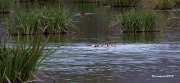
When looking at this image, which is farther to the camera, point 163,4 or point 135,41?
point 163,4

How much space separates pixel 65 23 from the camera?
20.8m

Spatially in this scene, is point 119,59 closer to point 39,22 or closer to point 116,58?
point 116,58

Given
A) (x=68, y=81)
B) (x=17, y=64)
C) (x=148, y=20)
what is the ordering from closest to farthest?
(x=17, y=64)
(x=68, y=81)
(x=148, y=20)

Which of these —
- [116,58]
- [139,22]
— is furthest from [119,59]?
[139,22]

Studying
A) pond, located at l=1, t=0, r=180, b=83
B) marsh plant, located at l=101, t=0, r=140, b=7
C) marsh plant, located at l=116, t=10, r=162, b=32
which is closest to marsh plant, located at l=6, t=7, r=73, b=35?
pond, located at l=1, t=0, r=180, b=83

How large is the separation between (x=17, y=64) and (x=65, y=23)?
10.9 meters

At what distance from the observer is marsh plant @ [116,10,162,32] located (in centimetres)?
2068

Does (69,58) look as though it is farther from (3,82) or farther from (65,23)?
(65,23)

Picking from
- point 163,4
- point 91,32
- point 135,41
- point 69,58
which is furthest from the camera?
point 163,4

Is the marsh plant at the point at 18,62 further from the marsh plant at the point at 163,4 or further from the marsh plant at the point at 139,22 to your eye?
the marsh plant at the point at 163,4

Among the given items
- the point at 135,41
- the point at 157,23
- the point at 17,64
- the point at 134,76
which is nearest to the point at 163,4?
the point at 157,23

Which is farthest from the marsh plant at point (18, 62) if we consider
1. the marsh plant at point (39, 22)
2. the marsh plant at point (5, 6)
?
the marsh plant at point (5, 6)

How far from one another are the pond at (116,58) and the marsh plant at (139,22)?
416 mm

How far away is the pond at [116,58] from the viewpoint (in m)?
11.7
